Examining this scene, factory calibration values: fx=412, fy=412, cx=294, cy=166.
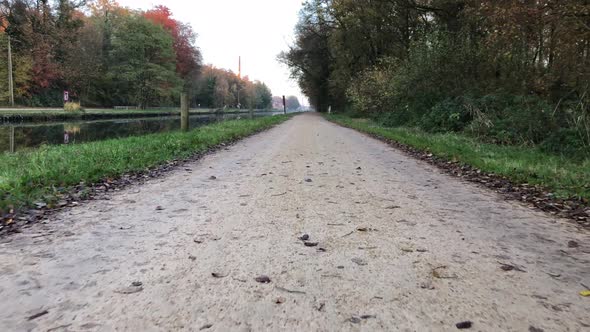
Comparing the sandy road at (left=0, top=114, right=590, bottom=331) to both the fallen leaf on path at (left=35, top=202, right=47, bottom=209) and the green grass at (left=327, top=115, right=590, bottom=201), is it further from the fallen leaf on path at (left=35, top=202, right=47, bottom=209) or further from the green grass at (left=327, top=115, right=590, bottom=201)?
the green grass at (left=327, top=115, right=590, bottom=201)

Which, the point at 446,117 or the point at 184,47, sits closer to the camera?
the point at 446,117

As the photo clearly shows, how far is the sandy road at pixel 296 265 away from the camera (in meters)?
2.66

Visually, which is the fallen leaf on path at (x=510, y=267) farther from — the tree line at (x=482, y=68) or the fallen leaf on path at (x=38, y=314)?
the tree line at (x=482, y=68)

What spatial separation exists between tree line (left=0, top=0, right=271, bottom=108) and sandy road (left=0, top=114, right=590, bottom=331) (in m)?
36.7

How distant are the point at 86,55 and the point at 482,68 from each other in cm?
4991

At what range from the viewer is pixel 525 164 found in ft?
27.2

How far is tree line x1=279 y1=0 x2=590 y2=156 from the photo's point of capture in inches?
434

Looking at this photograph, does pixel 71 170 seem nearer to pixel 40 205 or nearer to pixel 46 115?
pixel 40 205

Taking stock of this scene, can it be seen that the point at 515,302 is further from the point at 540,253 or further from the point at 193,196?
the point at 193,196

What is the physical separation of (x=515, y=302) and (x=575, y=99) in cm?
1198

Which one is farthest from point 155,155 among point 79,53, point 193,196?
point 79,53

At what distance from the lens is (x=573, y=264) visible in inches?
140

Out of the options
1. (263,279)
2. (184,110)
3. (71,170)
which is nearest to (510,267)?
(263,279)

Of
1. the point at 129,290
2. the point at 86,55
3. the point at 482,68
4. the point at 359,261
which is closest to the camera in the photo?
the point at 129,290
